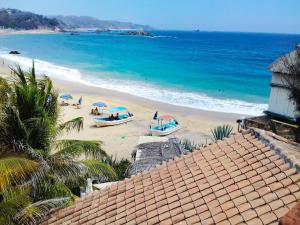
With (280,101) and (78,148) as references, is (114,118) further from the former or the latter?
(78,148)

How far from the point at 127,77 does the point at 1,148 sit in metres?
43.3

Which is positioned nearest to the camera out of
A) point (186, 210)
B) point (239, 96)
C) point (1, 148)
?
point (186, 210)

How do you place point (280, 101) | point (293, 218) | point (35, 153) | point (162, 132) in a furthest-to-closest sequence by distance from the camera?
1. point (162, 132)
2. point (280, 101)
3. point (35, 153)
4. point (293, 218)

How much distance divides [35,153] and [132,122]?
67.6 ft

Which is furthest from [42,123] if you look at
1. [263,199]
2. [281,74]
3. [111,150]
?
[111,150]

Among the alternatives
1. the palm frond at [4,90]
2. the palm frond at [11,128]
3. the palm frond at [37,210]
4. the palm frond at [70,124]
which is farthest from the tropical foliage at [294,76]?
the palm frond at [4,90]

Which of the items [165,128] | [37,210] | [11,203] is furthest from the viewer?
[165,128]

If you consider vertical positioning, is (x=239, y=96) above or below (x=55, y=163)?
below

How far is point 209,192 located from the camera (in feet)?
18.3

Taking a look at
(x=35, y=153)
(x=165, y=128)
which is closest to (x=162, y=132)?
(x=165, y=128)

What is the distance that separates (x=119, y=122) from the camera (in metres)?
28.1

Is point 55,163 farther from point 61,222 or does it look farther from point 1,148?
point 61,222

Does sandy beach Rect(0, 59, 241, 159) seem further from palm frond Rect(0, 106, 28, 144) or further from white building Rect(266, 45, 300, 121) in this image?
palm frond Rect(0, 106, 28, 144)

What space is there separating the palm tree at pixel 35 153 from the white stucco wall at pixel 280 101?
7433mm
